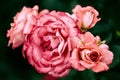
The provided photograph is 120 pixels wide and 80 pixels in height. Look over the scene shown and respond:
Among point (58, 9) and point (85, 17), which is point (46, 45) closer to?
point (85, 17)

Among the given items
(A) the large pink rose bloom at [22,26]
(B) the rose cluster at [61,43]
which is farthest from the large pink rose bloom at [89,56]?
(A) the large pink rose bloom at [22,26]

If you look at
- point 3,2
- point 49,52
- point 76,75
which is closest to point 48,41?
point 49,52

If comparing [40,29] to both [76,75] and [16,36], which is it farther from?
[76,75]

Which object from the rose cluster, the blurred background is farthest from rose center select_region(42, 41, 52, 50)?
the blurred background

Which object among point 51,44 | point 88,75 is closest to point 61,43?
point 51,44

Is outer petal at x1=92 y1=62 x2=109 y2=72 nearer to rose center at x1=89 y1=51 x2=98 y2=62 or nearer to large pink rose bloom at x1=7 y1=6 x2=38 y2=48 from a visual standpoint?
rose center at x1=89 y1=51 x2=98 y2=62

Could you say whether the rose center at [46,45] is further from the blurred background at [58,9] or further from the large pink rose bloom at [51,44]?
the blurred background at [58,9]
